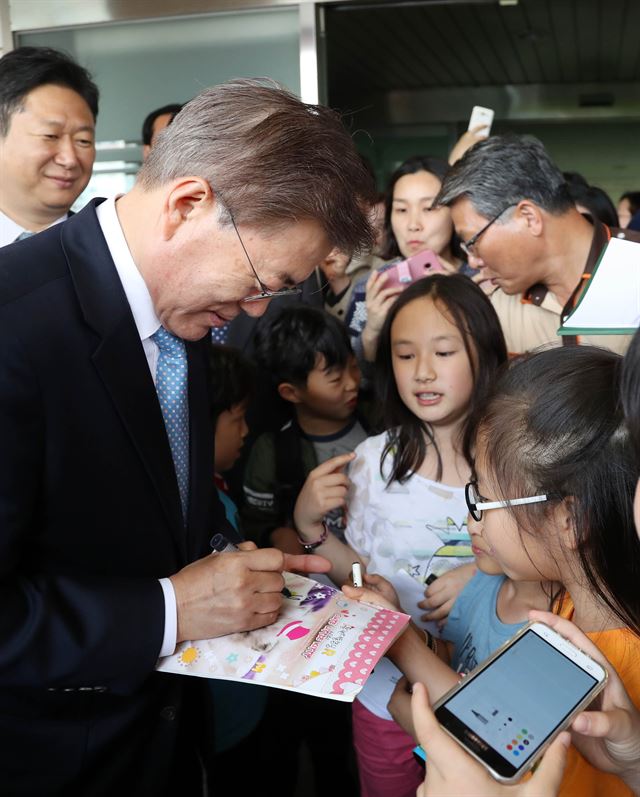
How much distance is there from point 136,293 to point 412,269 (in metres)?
1.42

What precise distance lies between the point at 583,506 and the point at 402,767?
2.88ft

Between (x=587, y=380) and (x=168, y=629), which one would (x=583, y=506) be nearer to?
(x=587, y=380)

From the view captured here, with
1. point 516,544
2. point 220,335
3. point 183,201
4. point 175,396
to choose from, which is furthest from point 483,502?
point 220,335

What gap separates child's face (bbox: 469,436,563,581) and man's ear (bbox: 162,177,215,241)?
0.60m

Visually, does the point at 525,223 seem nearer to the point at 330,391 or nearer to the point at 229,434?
the point at 330,391

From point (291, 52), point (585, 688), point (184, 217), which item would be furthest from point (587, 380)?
point (291, 52)

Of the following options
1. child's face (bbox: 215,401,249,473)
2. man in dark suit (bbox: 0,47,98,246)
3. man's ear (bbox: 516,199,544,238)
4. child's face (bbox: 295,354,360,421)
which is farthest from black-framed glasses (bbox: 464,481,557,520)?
man in dark suit (bbox: 0,47,98,246)

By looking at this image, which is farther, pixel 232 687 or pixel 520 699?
pixel 232 687

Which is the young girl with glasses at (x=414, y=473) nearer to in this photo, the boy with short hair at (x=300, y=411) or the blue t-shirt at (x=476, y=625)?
the blue t-shirt at (x=476, y=625)

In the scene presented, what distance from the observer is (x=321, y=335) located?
235 cm

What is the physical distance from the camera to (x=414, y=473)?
1.84m

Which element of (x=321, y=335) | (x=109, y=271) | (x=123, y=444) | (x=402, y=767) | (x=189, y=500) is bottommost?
(x=402, y=767)

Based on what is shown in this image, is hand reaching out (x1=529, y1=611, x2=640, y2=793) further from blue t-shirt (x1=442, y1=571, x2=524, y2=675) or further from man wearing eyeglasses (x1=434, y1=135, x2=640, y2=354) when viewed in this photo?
man wearing eyeglasses (x1=434, y1=135, x2=640, y2=354)

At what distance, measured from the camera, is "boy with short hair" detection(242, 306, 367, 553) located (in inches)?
89.3
